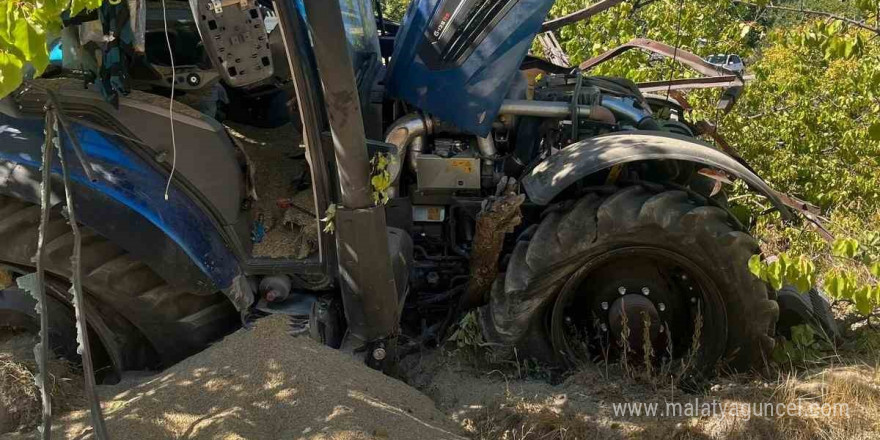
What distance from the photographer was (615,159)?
3238 millimetres

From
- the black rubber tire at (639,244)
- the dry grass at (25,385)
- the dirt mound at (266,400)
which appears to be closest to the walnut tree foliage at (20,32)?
the dirt mound at (266,400)

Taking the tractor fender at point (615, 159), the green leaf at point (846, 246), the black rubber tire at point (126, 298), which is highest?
the tractor fender at point (615, 159)

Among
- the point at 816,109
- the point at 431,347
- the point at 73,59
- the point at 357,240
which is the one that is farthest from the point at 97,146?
the point at 816,109

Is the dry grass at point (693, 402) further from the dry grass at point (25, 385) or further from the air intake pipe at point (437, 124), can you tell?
the dry grass at point (25, 385)

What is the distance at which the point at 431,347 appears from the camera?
12.6 ft

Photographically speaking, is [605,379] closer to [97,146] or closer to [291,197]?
[291,197]

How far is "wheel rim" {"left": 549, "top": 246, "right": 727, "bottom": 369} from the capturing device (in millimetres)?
3424

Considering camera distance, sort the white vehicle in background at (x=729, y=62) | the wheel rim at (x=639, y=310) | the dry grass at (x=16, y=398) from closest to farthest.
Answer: the dry grass at (x=16, y=398)
the wheel rim at (x=639, y=310)
the white vehicle in background at (x=729, y=62)

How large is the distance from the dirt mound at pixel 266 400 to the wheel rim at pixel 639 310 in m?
0.90

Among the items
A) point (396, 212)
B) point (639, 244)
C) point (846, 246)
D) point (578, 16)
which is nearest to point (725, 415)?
point (639, 244)

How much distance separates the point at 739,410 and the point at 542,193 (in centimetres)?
128

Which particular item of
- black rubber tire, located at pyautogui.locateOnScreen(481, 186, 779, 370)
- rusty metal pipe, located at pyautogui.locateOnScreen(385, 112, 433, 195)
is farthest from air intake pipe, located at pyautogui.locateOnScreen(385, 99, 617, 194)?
black rubber tire, located at pyautogui.locateOnScreen(481, 186, 779, 370)

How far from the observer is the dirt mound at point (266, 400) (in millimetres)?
2701

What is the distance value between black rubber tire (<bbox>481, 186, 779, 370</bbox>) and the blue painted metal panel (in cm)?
134
